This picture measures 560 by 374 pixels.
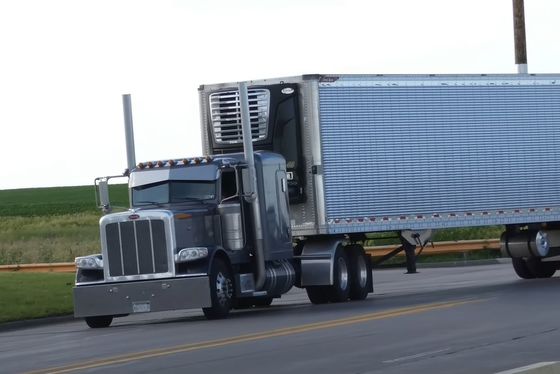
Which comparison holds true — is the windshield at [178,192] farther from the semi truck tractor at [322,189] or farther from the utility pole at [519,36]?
the utility pole at [519,36]

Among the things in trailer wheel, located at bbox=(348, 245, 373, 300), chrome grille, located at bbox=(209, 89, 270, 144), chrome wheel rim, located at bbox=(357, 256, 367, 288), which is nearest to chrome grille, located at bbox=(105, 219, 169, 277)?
chrome grille, located at bbox=(209, 89, 270, 144)

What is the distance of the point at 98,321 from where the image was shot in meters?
26.2

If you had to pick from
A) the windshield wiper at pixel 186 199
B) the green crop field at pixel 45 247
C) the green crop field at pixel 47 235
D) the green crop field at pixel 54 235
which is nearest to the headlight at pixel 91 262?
the windshield wiper at pixel 186 199

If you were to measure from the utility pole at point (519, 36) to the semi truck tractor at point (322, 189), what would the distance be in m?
6.02

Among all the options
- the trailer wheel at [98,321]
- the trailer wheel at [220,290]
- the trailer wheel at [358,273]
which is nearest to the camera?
the trailer wheel at [220,290]

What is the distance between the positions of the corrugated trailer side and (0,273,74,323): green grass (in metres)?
5.92

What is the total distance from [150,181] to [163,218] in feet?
5.40

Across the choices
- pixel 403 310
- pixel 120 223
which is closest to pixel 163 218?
pixel 120 223

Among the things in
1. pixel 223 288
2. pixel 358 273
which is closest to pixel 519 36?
pixel 358 273

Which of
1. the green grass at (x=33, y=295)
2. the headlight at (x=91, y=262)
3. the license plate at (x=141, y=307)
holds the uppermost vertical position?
the headlight at (x=91, y=262)

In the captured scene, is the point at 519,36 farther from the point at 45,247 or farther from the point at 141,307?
the point at 45,247

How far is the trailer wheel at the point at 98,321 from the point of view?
26.1 metres

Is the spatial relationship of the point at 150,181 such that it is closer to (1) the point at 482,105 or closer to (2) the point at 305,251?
(2) the point at 305,251

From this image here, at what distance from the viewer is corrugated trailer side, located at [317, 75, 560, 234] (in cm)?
2902
